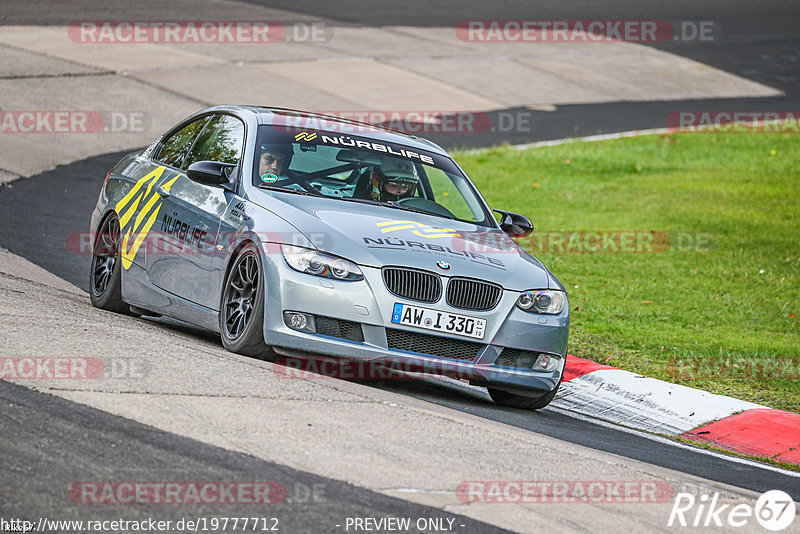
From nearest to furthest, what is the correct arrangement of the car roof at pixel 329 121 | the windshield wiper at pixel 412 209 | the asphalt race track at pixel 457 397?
the asphalt race track at pixel 457 397 → the windshield wiper at pixel 412 209 → the car roof at pixel 329 121

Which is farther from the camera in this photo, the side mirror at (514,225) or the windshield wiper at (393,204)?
the side mirror at (514,225)

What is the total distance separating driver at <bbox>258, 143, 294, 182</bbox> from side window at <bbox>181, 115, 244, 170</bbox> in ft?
0.71

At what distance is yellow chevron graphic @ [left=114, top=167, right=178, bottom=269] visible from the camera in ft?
29.8

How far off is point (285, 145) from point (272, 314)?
1.70 meters

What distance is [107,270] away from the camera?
9.65m

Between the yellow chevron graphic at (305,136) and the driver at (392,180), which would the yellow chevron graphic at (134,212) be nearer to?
the yellow chevron graphic at (305,136)

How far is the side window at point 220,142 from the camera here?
8852 mm

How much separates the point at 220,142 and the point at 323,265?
211 cm

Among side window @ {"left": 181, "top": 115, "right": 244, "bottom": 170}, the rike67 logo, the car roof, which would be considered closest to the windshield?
the car roof

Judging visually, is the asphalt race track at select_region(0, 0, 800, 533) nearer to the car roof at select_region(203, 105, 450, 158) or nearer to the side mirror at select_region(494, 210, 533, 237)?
the side mirror at select_region(494, 210, 533, 237)

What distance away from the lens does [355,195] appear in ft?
28.0

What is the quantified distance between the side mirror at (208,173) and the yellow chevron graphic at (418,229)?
119 centimetres

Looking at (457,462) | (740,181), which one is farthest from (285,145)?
(740,181)

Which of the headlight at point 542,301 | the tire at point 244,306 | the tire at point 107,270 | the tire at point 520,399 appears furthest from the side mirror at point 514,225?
the tire at point 107,270
